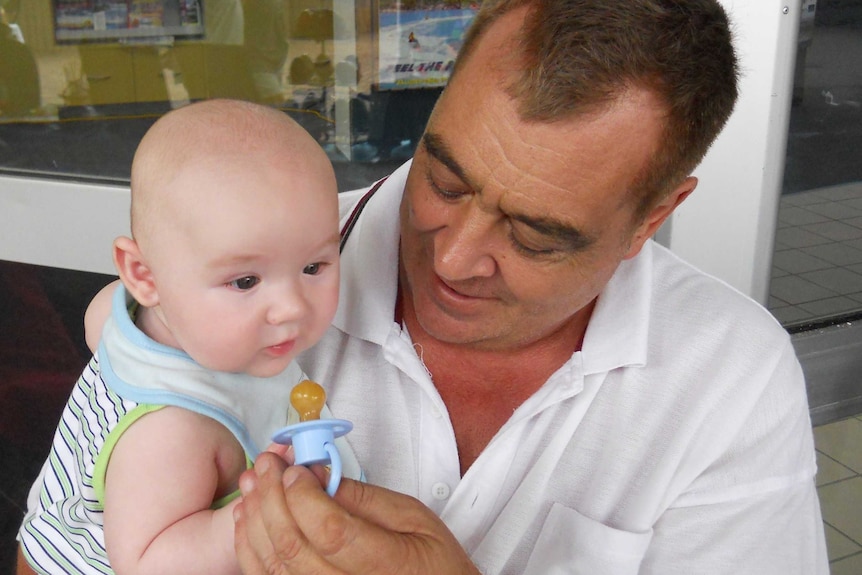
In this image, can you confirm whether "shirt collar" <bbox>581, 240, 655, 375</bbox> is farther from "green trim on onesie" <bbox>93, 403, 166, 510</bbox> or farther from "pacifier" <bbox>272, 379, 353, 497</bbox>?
"green trim on onesie" <bbox>93, 403, 166, 510</bbox>

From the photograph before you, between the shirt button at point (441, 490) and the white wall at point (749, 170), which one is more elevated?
the white wall at point (749, 170)

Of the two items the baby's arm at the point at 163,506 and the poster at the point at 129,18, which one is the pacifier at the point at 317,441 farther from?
the poster at the point at 129,18

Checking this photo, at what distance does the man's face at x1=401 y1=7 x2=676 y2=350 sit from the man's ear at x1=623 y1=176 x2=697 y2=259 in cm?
2

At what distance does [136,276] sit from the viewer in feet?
4.02

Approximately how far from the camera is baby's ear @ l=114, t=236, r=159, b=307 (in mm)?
1217

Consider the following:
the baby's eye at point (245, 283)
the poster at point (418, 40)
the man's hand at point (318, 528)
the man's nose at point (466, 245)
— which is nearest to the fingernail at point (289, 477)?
the man's hand at point (318, 528)

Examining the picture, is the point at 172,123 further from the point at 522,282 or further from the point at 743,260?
the point at 743,260

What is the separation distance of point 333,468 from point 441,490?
513 mm

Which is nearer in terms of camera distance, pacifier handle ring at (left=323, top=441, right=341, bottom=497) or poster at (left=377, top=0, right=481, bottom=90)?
pacifier handle ring at (left=323, top=441, right=341, bottom=497)

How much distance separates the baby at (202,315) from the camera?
1.15 metres

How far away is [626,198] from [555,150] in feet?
0.57

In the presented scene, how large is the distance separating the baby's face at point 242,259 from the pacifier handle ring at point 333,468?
0.20 metres

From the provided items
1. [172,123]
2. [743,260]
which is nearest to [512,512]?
[172,123]

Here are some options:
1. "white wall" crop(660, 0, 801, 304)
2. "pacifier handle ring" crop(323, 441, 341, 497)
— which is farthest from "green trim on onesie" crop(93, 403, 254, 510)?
"white wall" crop(660, 0, 801, 304)
